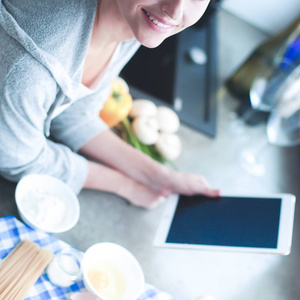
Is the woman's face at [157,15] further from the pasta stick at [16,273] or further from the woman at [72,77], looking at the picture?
the pasta stick at [16,273]

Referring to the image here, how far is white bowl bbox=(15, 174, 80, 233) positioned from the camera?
0.76 metres

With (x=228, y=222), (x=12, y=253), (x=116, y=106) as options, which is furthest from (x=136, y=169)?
(x=12, y=253)

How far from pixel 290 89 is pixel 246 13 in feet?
2.96

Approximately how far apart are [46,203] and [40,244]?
3.2 inches

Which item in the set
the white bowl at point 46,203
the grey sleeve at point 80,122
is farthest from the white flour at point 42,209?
the grey sleeve at point 80,122

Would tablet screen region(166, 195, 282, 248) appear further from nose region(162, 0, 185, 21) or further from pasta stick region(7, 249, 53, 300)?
nose region(162, 0, 185, 21)

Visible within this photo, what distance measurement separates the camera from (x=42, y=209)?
0.78 m

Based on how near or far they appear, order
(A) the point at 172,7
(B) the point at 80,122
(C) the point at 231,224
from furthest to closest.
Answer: (B) the point at 80,122
(C) the point at 231,224
(A) the point at 172,7

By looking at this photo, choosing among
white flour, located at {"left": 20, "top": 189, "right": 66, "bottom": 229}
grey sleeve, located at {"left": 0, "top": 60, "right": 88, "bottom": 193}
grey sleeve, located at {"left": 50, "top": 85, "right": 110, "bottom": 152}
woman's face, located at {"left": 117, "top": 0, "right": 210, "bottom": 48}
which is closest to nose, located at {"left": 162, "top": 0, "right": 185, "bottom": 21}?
woman's face, located at {"left": 117, "top": 0, "right": 210, "bottom": 48}

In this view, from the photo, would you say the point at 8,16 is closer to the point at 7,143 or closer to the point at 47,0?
the point at 47,0

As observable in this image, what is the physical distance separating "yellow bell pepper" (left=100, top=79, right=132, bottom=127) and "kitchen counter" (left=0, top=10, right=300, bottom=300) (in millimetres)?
236

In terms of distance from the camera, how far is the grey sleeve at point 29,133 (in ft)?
2.13

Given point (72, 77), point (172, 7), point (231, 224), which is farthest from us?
point (231, 224)

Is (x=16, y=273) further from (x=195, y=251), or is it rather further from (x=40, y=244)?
(x=195, y=251)
